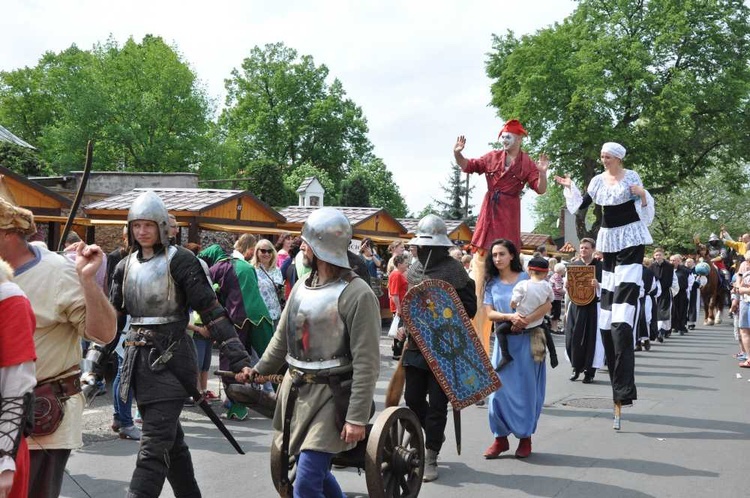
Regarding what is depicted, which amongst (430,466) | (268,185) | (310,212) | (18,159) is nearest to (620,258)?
(430,466)

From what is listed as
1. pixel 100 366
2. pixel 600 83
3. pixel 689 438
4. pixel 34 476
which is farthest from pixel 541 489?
pixel 600 83

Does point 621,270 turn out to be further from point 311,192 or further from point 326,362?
point 311,192

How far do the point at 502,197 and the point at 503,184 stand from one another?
0.13 m

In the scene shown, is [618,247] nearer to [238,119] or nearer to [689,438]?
[689,438]

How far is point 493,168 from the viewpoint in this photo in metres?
8.89

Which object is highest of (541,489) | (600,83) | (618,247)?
(600,83)

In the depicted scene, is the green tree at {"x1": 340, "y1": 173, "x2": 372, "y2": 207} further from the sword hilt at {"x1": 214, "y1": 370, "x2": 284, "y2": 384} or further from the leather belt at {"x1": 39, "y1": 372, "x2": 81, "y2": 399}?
the leather belt at {"x1": 39, "y1": 372, "x2": 81, "y2": 399}

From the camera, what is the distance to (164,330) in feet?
16.6

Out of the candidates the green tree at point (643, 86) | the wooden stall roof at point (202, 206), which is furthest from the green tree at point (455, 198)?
the wooden stall roof at point (202, 206)

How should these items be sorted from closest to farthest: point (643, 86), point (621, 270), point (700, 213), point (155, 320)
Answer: point (155, 320)
point (621, 270)
point (643, 86)
point (700, 213)

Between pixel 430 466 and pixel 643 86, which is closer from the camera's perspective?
pixel 430 466

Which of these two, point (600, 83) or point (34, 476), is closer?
point (34, 476)

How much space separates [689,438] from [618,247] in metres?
1.87

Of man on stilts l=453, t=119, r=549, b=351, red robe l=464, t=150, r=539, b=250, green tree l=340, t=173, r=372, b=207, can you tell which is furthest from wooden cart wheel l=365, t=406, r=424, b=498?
green tree l=340, t=173, r=372, b=207
